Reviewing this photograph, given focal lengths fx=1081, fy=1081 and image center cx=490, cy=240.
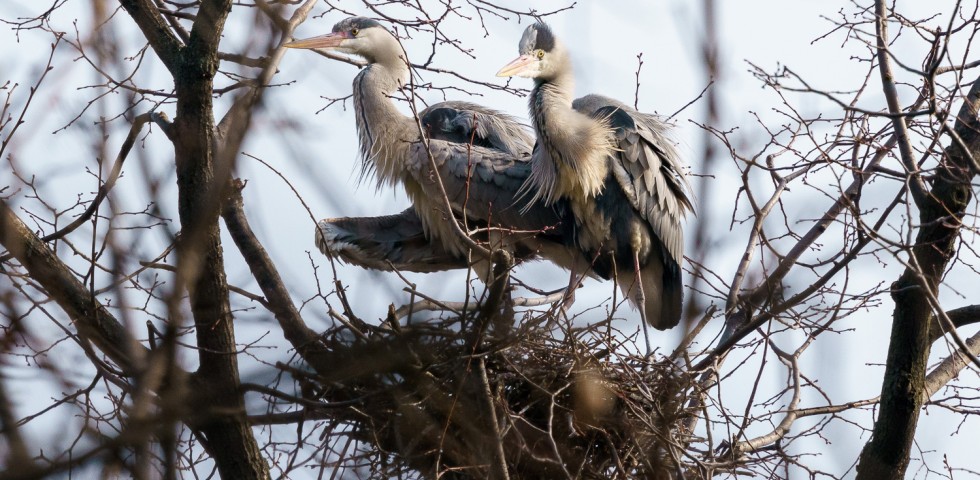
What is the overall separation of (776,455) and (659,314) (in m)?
2.12

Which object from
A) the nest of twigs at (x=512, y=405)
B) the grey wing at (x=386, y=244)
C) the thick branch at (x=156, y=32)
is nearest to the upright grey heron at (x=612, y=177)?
the grey wing at (x=386, y=244)

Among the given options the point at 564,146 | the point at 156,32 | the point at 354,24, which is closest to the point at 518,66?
the point at 564,146

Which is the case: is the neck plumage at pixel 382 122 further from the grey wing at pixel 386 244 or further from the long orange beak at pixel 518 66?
the long orange beak at pixel 518 66

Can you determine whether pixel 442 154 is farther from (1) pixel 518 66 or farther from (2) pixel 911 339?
(2) pixel 911 339

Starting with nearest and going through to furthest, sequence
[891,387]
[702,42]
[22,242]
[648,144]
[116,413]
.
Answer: [702,42], [116,413], [22,242], [891,387], [648,144]

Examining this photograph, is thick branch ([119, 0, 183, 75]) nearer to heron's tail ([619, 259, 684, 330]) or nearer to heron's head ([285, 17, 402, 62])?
heron's head ([285, 17, 402, 62])

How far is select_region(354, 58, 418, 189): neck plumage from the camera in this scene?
615 centimetres

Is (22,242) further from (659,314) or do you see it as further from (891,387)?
(659,314)

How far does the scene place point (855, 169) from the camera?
11.0ft

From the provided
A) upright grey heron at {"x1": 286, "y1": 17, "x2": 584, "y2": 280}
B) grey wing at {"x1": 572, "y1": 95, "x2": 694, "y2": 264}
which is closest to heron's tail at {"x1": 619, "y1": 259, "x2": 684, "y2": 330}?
grey wing at {"x1": 572, "y1": 95, "x2": 694, "y2": 264}

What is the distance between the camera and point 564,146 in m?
5.59

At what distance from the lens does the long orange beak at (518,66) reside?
567 centimetres

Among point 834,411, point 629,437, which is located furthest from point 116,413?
point 834,411

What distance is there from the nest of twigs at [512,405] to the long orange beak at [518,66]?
1.88m
